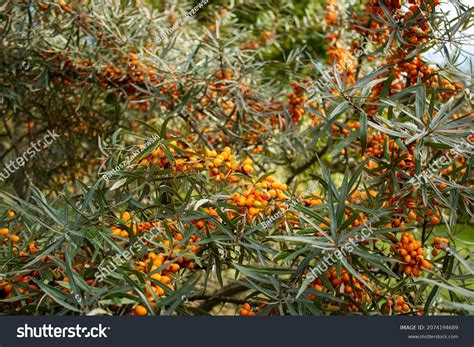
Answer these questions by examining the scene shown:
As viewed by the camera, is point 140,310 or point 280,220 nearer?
point 140,310

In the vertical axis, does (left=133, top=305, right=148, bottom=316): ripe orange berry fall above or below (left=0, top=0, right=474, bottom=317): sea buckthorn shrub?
below

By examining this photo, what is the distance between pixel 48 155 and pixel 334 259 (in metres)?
1.94

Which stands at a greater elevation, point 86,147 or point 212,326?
point 86,147

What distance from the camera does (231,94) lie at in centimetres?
203

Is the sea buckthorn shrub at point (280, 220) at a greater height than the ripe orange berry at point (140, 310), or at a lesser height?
greater

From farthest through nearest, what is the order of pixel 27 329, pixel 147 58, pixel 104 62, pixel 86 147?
pixel 86 147, pixel 104 62, pixel 147 58, pixel 27 329

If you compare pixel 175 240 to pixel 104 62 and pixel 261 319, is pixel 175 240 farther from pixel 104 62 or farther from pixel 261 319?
pixel 104 62

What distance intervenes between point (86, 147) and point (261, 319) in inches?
70.7

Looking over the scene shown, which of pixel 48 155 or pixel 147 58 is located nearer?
pixel 147 58

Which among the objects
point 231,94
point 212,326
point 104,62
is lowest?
point 212,326

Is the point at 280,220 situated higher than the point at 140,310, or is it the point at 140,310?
the point at 280,220

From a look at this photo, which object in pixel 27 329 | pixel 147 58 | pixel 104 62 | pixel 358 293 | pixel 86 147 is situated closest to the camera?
pixel 27 329

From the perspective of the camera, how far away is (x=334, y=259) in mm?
984

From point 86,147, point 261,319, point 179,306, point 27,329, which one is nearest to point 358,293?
point 261,319
